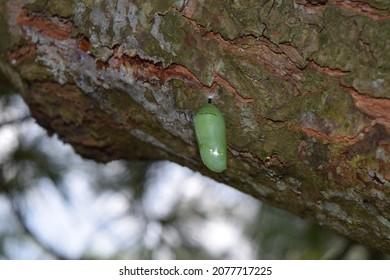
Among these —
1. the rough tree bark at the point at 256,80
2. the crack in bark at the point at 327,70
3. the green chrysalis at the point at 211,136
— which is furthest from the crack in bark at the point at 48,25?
the crack in bark at the point at 327,70

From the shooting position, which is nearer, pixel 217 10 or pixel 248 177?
pixel 217 10

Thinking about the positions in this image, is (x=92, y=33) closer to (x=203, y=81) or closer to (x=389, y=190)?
(x=203, y=81)

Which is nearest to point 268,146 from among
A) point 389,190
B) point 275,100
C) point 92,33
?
point 275,100

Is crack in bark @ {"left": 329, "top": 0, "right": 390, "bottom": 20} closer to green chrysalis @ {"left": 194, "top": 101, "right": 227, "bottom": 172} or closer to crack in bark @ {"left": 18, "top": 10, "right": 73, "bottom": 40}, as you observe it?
green chrysalis @ {"left": 194, "top": 101, "right": 227, "bottom": 172}

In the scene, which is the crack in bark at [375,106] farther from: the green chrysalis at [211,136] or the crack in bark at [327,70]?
the green chrysalis at [211,136]

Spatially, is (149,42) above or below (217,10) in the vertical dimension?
below
